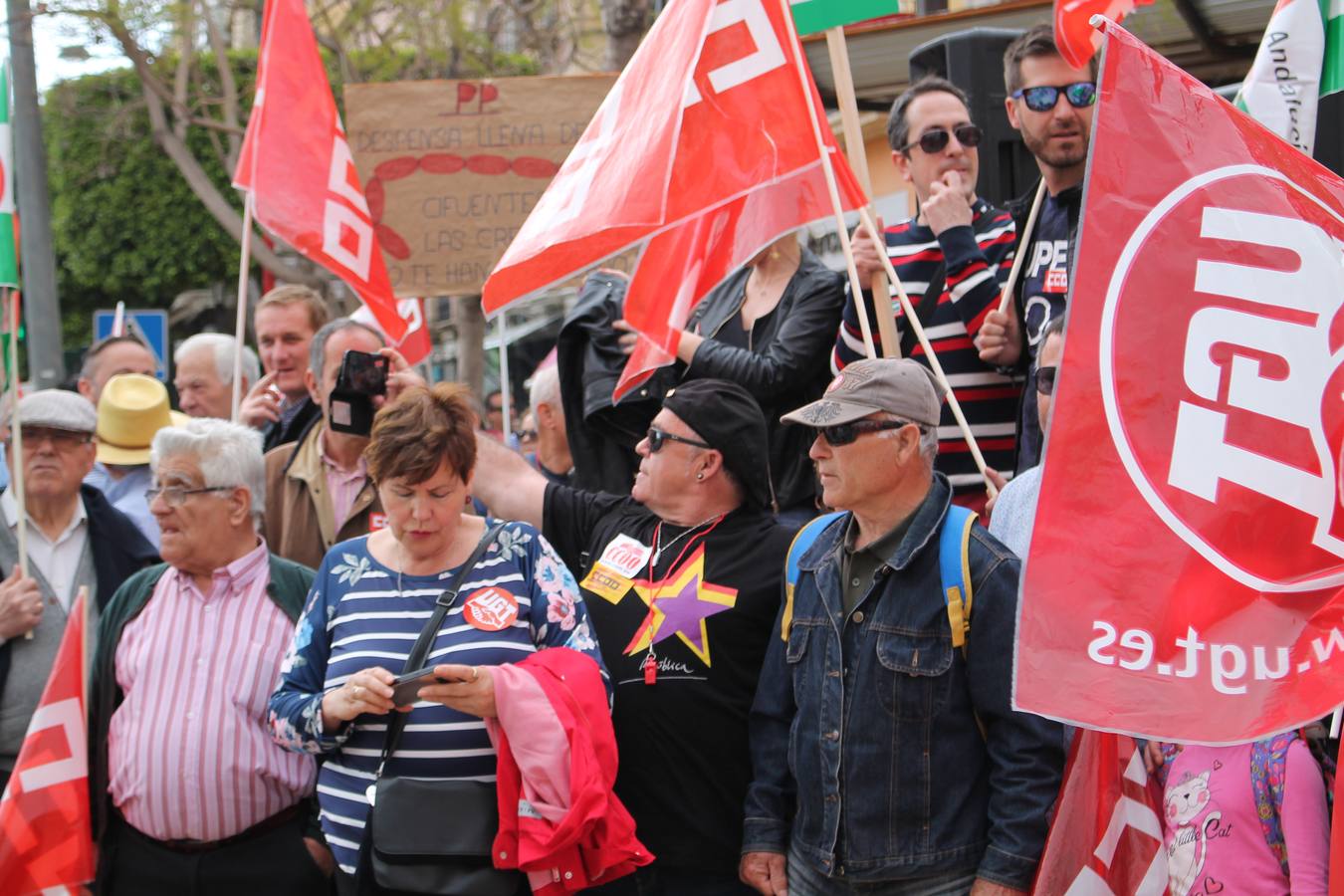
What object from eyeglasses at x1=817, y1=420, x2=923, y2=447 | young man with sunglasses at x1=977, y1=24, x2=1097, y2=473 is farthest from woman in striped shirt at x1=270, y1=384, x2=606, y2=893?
young man with sunglasses at x1=977, y1=24, x2=1097, y2=473

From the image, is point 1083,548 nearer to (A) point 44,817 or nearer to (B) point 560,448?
(A) point 44,817

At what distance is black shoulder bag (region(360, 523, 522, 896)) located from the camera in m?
3.72

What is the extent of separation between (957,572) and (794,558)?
0.50 metres

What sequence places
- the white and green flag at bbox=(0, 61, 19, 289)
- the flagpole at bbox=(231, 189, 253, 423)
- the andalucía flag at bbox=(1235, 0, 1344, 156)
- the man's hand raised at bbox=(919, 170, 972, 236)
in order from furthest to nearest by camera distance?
the flagpole at bbox=(231, 189, 253, 423) → the white and green flag at bbox=(0, 61, 19, 289) → the man's hand raised at bbox=(919, 170, 972, 236) → the andalucía flag at bbox=(1235, 0, 1344, 156)

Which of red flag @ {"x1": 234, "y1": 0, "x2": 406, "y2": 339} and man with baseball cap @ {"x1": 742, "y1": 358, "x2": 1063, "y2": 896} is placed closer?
man with baseball cap @ {"x1": 742, "y1": 358, "x2": 1063, "y2": 896}

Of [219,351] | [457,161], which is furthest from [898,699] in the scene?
[219,351]

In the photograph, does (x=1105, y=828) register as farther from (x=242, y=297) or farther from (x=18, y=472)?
(x=242, y=297)

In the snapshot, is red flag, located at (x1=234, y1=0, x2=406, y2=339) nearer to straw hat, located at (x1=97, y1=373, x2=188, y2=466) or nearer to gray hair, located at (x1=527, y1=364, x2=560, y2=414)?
gray hair, located at (x1=527, y1=364, x2=560, y2=414)

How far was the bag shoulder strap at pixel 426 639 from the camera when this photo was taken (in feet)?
12.7

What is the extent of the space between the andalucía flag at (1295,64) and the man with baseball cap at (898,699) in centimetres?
124

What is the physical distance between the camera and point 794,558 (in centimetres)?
391

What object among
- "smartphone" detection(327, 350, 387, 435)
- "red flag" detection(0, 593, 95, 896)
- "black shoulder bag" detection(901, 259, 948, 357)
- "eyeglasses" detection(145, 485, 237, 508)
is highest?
"black shoulder bag" detection(901, 259, 948, 357)

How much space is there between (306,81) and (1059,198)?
3.01m

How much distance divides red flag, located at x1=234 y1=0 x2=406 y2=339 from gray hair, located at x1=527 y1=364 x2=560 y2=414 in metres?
0.59
